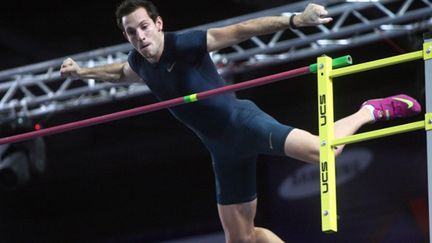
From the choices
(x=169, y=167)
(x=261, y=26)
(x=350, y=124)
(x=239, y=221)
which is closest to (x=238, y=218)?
(x=239, y=221)

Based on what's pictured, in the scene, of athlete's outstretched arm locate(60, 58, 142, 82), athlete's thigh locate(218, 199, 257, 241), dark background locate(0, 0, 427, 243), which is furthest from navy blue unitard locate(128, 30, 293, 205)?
dark background locate(0, 0, 427, 243)

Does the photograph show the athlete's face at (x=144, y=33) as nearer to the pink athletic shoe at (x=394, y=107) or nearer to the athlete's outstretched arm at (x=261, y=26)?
the athlete's outstretched arm at (x=261, y=26)

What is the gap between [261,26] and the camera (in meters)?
6.00

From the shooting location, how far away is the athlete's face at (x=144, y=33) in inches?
253

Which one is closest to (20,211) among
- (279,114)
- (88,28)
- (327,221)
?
(88,28)

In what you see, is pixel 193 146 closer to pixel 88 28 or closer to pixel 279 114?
pixel 279 114

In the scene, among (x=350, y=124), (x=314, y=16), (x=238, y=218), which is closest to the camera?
(x=314, y=16)

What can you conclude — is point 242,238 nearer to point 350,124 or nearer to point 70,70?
point 350,124

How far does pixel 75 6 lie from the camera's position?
10875 mm

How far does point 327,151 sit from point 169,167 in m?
5.10

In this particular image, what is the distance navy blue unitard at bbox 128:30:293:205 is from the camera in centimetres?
640

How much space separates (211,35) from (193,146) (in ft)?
13.4

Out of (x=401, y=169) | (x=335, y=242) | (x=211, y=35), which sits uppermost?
(x=211, y=35)

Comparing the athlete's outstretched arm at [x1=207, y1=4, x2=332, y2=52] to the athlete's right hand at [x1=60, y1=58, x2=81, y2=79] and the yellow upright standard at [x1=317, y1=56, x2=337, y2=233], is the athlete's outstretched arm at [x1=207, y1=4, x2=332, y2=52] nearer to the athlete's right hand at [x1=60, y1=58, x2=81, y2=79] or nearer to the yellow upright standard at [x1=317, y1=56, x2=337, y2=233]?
the yellow upright standard at [x1=317, y1=56, x2=337, y2=233]
